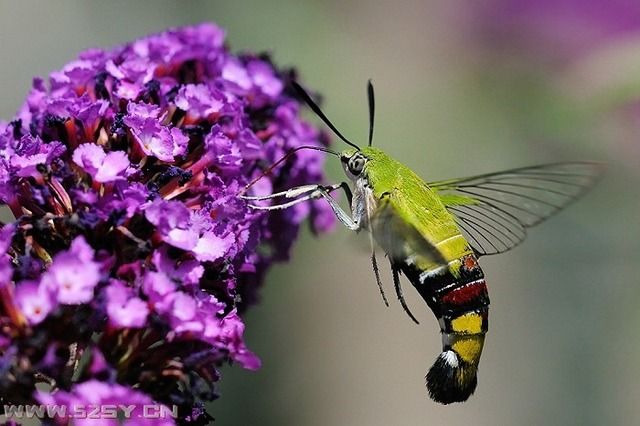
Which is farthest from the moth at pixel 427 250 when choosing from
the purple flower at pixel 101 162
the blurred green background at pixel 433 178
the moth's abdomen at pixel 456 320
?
the blurred green background at pixel 433 178

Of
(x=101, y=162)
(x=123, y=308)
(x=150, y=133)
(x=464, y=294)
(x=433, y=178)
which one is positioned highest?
(x=433, y=178)

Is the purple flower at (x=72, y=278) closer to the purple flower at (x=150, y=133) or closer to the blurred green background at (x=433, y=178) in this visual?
the purple flower at (x=150, y=133)

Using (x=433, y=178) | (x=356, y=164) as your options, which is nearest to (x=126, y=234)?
(x=356, y=164)

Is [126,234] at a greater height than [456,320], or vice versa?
[126,234]

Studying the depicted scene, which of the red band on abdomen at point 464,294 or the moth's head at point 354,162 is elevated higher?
the moth's head at point 354,162

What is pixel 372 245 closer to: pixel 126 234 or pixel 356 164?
pixel 356 164

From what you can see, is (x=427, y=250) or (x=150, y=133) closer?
(x=150, y=133)
